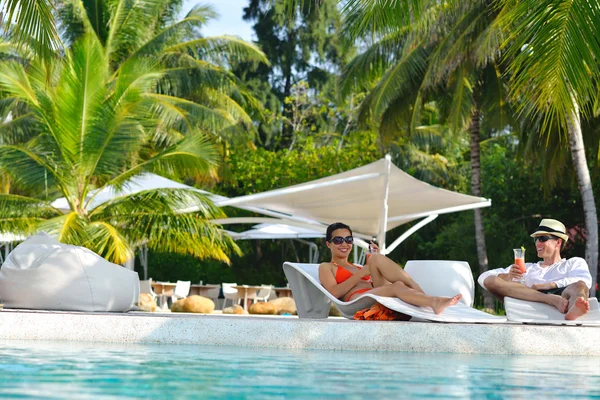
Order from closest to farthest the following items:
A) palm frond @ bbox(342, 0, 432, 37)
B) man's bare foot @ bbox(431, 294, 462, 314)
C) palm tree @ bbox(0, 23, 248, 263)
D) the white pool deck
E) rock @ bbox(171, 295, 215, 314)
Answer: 1. the white pool deck
2. man's bare foot @ bbox(431, 294, 462, 314)
3. palm frond @ bbox(342, 0, 432, 37)
4. palm tree @ bbox(0, 23, 248, 263)
5. rock @ bbox(171, 295, 215, 314)

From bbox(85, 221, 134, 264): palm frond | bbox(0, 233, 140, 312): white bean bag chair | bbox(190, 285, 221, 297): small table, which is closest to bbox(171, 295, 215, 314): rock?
bbox(85, 221, 134, 264): palm frond

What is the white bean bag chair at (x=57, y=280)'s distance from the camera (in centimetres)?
771

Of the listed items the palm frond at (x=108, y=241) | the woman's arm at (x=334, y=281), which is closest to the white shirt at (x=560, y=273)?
the woman's arm at (x=334, y=281)

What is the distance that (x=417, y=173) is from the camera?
27609mm

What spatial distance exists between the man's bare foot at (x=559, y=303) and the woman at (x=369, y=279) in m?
1.03

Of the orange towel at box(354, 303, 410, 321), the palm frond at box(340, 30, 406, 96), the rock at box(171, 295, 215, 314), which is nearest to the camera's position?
the orange towel at box(354, 303, 410, 321)

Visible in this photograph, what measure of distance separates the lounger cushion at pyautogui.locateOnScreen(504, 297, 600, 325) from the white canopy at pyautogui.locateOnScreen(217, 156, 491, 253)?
15.4 ft

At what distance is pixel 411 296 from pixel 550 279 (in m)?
1.36

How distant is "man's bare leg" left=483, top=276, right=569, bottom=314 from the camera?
6934mm

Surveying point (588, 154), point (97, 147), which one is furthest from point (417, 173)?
point (97, 147)

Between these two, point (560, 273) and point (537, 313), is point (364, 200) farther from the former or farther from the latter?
point (537, 313)

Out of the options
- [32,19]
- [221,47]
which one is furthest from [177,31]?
[32,19]

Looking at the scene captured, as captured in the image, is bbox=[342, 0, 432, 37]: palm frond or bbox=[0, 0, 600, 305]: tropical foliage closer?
bbox=[342, 0, 432, 37]: palm frond

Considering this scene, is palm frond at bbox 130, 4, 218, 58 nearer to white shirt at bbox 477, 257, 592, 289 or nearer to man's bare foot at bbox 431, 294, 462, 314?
white shirt at bbox 477, 257, 592, 289
